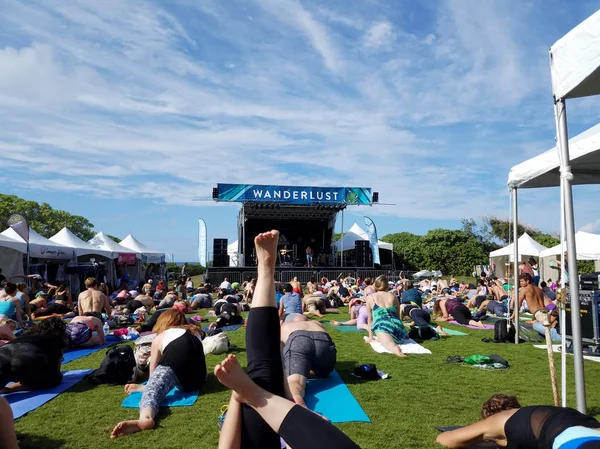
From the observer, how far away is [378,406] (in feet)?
12.9

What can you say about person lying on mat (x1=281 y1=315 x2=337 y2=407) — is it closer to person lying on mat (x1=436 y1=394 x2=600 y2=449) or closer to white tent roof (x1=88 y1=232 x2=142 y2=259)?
person lying on mat (x1=436 y1=394 x2=600 y2=449)

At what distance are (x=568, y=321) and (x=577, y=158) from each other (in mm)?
2952

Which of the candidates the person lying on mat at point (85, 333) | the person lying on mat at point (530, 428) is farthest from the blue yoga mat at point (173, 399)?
the person lying on mat at point (85, 333)

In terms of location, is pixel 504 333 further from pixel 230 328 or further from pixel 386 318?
pixel 230 328

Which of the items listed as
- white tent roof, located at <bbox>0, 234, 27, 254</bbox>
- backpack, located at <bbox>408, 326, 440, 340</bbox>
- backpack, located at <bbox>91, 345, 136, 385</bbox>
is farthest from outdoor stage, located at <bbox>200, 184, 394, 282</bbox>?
backpack, located at <bbox>91, 345, 136, 385</bbox>

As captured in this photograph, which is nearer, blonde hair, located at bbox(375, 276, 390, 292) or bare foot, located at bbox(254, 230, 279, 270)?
bare foot, located at bbox(254, 230, 279, 270)

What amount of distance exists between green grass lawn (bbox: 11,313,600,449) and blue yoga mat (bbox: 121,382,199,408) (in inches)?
3.1

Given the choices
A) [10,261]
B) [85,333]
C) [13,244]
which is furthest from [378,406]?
[10,261]

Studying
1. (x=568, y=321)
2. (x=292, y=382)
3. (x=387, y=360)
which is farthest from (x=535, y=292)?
(x=292, y=382)

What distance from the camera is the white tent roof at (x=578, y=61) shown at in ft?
9.08

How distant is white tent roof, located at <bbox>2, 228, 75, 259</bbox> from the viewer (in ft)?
Result: 45.1

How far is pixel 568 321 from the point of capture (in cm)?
608

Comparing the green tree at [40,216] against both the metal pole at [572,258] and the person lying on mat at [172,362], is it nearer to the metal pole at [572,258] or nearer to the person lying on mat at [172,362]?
the person lying on mat at [172,362]

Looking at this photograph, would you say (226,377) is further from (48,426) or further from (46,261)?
(46,261)
